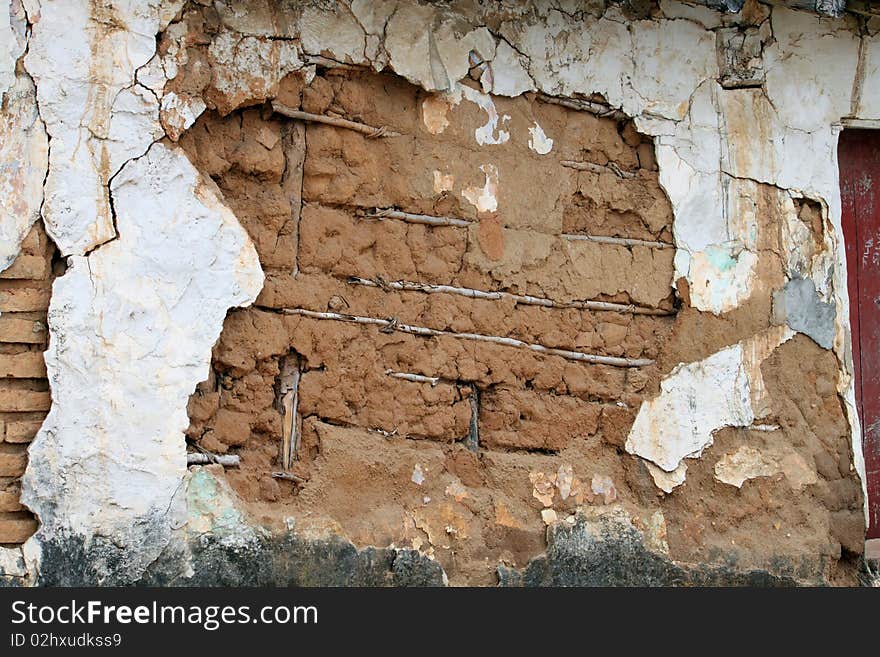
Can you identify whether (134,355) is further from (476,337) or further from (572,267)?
(572,267)

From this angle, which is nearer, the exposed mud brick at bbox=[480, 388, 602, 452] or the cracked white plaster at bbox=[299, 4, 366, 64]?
the cracked white plaster at bbox=[299, 4, 366, 64]

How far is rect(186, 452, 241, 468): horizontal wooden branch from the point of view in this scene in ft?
11.3

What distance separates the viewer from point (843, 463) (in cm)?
428

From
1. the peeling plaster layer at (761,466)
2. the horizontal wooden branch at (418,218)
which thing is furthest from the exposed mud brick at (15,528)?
the peeling plaster layer at (761,466)

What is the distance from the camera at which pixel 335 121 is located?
3697mm

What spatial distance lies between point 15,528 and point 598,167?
2.32m

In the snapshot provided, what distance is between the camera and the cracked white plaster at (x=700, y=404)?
13.4 feet

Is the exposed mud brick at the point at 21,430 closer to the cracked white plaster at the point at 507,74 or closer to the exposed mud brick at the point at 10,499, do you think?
the exposed mud brick at the point at 10,499

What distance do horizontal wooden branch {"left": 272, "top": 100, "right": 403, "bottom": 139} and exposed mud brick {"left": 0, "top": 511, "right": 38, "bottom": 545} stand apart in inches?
57.9

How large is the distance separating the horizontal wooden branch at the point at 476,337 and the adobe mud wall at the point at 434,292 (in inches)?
0.5

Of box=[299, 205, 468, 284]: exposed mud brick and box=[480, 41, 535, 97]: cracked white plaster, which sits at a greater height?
box=[480, 41, 535, 97]: cracked white plaster

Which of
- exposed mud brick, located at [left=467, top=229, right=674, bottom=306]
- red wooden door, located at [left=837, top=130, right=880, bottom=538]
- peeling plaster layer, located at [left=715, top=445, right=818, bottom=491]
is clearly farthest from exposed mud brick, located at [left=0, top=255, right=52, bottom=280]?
red wooden door, located at [left=837, top=130, right=880, bottom=538]

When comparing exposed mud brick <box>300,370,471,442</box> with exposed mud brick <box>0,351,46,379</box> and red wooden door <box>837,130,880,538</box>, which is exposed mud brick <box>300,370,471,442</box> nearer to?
exposed mud brick <box>0,351,46,379</box>

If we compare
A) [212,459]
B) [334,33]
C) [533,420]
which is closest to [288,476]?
[212,459]
